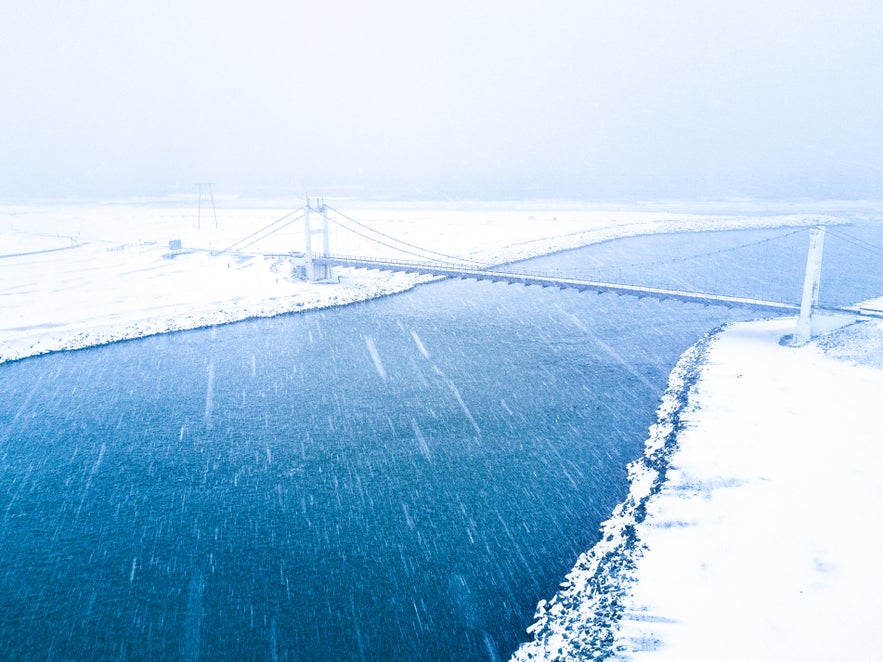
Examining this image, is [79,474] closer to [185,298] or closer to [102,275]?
[185,298]

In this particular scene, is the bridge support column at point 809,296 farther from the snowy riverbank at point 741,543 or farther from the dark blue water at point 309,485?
the snowy riverbank at point 741,543

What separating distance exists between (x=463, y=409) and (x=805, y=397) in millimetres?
14380

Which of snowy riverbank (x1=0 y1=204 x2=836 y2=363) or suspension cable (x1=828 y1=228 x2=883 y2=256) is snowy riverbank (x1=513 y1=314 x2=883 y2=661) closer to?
snowy riverbank (x1=0 y1=204 x2=836 y2=363)

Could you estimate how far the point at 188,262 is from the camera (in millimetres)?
58938

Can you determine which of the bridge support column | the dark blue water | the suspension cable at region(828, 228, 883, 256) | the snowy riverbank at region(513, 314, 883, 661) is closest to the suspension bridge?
the bridge support column

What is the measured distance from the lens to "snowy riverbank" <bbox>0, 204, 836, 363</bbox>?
38188mm

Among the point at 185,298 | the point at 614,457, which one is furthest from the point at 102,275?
the point at 614,457

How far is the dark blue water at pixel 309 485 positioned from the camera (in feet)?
43.3

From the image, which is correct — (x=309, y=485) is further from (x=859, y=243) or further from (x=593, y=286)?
(x=859, y=243)

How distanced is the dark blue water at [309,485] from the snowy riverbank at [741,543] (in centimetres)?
130

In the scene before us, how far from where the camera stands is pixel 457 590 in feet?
46.2

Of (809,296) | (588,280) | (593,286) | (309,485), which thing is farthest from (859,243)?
(309,485)

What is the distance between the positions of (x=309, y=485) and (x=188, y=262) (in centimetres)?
4720

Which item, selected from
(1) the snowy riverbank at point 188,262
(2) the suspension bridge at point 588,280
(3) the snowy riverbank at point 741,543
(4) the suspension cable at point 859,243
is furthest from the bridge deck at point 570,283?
(4) the suspension cable at point 859,243
